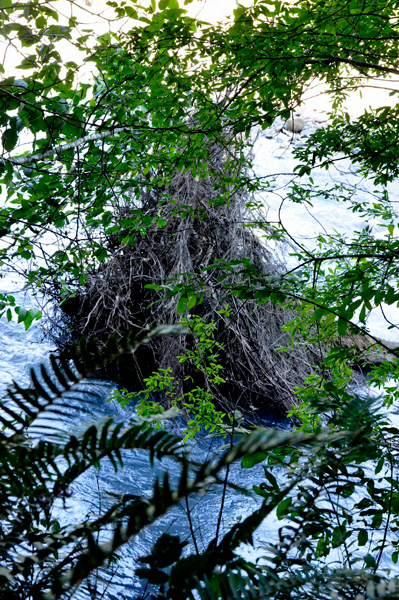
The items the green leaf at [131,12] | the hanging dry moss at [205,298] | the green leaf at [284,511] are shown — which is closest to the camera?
the green leaf at [284,511]

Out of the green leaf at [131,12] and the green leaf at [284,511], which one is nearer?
the green leaf at [284,511]

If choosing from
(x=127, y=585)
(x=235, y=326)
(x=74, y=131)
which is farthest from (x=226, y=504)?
(x=74, y=131)

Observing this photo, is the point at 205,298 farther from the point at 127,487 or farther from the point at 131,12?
the point at 131,12

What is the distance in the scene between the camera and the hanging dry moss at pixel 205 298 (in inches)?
168

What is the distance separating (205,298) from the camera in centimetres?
423

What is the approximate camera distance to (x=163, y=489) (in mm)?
465

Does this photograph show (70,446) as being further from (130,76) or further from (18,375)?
(18,375)

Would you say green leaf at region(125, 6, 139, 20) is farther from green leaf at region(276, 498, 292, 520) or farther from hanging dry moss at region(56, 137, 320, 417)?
hanging dry moss at region(56, 137, 320, 417)

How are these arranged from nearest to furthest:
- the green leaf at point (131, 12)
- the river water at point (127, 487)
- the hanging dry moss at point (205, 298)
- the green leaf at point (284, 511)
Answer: the green leaf at point (284, 511) < the green leaf at point (131, 12) < the river water at point (127, 487) < the hanging dry moss at point (205, 298)

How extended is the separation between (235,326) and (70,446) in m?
3.68

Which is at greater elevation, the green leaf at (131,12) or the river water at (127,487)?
the green leaf at (131,12)

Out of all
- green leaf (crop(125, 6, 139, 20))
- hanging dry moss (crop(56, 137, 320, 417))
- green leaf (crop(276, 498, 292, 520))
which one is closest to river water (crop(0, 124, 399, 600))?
green leaf (crop(276, 498, 292, 520))

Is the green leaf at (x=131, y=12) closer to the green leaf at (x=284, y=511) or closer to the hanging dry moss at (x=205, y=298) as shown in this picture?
the green leaf at (x=284, y=511)

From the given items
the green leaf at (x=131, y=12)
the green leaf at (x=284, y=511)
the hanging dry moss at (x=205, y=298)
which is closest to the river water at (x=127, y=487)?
the green leaf at (x=284, y=511)
